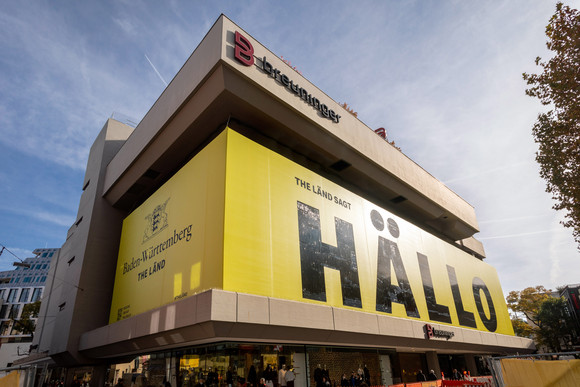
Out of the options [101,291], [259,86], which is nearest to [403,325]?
[259,86]

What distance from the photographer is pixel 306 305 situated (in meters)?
15.7

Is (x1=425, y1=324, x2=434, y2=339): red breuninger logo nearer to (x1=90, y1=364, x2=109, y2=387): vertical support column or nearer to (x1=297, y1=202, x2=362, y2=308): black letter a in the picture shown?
(x1=297, y1=202, x2=362, y2=308): black letter a

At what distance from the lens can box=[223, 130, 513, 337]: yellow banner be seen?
1534 centimetres

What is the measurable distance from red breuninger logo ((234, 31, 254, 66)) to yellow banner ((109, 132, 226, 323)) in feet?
13.2

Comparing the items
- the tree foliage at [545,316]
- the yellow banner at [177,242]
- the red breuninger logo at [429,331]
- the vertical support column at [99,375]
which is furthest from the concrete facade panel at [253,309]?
the tree foliage at [545,316]

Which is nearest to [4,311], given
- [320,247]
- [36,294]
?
[36,294]

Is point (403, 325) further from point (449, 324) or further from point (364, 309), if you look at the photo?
point (449, 324)

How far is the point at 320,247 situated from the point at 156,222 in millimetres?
10160

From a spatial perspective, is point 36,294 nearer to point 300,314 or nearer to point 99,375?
point 99,375

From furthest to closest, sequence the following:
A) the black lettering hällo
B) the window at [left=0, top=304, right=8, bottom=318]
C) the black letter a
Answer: the window at [left=0, top=304, right=8, bottom=318] < the black lettering hällo < the black letter a

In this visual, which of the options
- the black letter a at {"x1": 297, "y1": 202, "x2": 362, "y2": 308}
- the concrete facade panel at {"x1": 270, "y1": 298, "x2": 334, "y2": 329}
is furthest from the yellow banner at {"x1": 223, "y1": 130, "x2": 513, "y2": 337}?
the concrete facade panel at {"x1": 270, "y1": 298, "x2": 334, "y2": 329}

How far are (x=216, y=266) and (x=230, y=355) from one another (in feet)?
14.1

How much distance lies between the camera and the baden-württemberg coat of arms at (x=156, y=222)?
2002 centimetres

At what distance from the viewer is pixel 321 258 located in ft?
60.6
